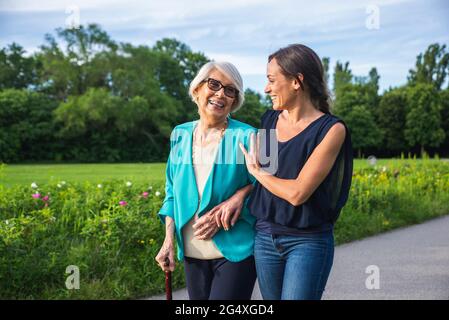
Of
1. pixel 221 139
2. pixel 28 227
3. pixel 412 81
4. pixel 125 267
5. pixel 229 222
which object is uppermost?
pixel 412 81

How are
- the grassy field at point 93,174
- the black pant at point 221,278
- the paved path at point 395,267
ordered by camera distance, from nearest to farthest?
the black pant at point 221,278 → the paved path at point 395,267 → the grassy field at point 93,174

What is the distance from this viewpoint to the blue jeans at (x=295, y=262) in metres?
1.88

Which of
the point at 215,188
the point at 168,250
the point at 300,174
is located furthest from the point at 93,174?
the point at 300,174

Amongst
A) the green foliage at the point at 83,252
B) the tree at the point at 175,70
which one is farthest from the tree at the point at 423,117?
the green foliage at the point at 83,252

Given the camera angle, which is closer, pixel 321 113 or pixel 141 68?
pixel 321 113

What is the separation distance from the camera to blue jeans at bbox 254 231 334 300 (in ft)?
6.17

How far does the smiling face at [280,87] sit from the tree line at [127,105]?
22.4 m

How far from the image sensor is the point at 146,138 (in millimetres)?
28594

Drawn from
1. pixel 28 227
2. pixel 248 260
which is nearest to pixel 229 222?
pixel 248 260

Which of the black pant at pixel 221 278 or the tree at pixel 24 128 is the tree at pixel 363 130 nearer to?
the tree at pixel 24 128

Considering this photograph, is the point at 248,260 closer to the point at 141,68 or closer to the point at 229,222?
the point at 229,222

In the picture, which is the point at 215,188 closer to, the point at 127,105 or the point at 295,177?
the point at 295,177

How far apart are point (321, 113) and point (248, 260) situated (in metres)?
0.62
